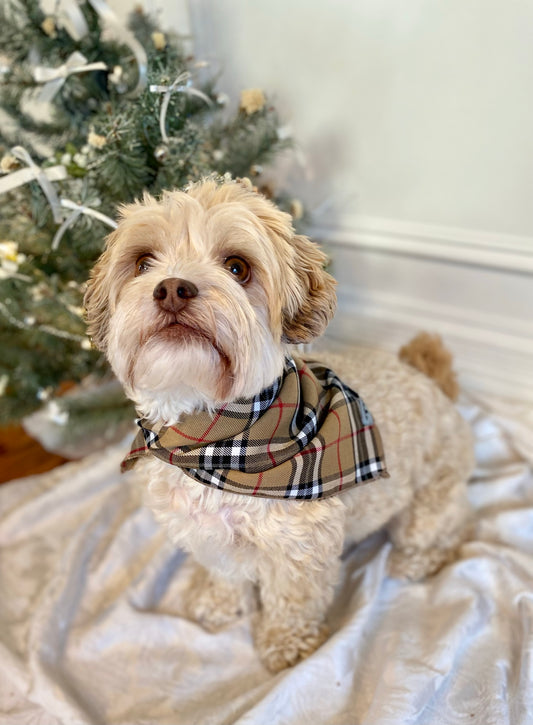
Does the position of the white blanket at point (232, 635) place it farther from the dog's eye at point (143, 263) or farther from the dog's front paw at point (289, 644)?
the dog's eye at point (143, 263)

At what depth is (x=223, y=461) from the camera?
924 millimetres

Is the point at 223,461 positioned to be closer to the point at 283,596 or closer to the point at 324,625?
the point at 283,596

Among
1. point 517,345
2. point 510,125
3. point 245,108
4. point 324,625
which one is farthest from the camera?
point 517,345

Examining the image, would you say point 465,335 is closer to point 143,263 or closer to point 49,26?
point 143,263

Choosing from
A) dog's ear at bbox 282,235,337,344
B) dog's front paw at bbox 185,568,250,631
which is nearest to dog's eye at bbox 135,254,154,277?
dog's ear at bbox 282,235,337,344

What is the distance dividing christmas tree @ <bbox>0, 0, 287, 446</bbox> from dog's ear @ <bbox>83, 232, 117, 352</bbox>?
1.01 feet

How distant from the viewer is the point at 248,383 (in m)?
0.85

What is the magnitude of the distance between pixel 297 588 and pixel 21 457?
1343 millimetres

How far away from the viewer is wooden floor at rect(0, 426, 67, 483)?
6.49 feet

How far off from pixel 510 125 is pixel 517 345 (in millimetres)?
713

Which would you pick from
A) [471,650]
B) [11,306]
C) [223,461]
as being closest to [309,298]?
[223,461]

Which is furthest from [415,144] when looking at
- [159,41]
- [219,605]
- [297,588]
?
[219,605]

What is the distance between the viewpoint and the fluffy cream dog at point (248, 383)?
2.65 ft

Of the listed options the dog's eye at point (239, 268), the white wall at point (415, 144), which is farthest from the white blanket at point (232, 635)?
the dog's eye at point (239, 268)
